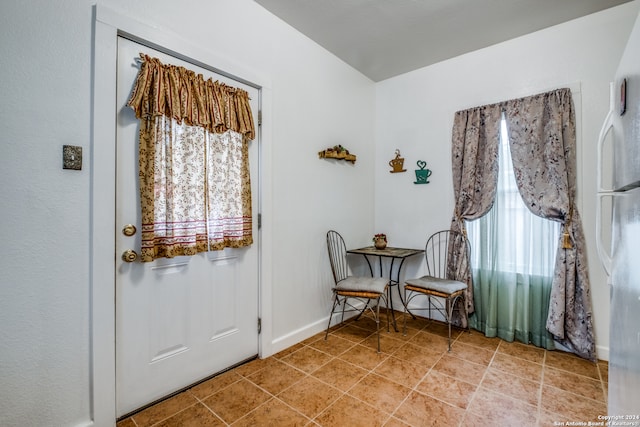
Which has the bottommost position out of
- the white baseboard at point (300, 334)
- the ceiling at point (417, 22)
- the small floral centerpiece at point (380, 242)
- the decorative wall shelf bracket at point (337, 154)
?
the white baseboard at point (300, 334)

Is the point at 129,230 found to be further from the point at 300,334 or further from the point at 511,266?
the point at 511,266

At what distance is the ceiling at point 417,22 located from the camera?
7.51 ft

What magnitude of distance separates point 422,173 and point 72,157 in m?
2.99

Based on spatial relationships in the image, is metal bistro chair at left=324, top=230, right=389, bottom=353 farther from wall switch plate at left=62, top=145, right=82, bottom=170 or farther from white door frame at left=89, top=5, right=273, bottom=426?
wall switch plate at left=62, top=145, right=82, bottom=170

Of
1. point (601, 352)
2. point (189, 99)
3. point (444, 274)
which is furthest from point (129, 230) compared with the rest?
point (601, 352)

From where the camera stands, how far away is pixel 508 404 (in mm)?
1779

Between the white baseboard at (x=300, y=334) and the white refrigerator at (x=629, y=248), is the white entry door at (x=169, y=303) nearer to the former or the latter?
the white baseboard at (x=300, y=334)

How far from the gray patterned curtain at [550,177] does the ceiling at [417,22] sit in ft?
2.05

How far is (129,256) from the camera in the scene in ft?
5.35

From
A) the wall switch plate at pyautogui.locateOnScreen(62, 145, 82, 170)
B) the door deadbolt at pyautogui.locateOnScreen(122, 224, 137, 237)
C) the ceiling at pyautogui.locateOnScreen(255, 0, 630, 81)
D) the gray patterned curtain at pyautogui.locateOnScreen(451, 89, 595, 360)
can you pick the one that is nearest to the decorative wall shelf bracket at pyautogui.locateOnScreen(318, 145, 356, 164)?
the ceiling at pyautogui.locateOnScreen(255, 0, 630, 81)

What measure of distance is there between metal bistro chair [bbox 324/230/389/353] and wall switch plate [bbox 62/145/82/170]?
6.74 feet

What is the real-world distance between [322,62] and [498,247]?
248 cm

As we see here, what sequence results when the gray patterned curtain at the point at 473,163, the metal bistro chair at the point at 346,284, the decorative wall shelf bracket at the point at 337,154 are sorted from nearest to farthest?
the metal bistro chair at the point at 346,284 < the gray patterned curtain at the point at 473,163 < the decorative wall shelf bracket at the point at 337,154

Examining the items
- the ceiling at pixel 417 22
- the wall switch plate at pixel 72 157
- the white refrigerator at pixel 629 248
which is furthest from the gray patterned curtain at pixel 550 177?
the wall switch plate at pixel 72 157
